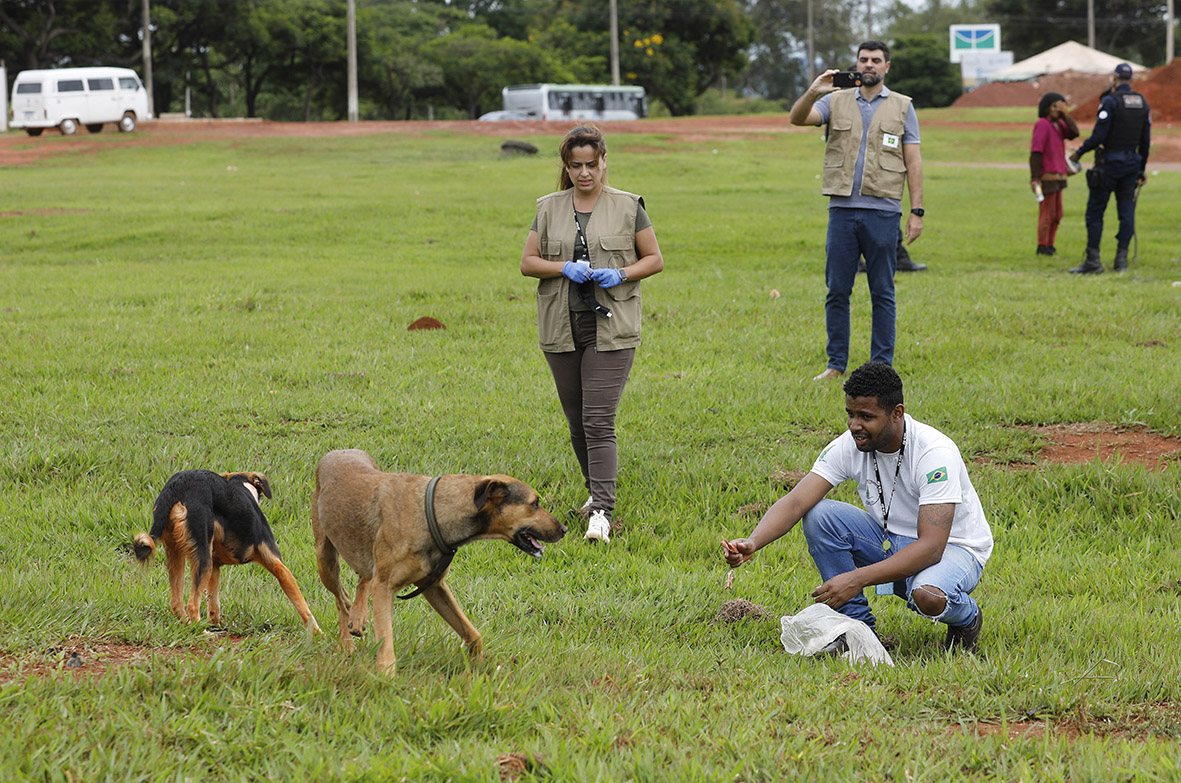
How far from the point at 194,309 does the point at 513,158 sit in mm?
21385

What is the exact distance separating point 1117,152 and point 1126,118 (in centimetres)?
41

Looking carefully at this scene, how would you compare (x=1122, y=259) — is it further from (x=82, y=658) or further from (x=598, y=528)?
(x=82, y=658)

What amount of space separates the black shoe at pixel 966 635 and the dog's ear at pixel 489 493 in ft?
6.59

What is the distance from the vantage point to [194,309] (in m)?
11.5

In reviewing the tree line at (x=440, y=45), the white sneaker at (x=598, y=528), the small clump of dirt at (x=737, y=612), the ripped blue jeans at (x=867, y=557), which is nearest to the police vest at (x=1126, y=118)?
the white sneaker at (x=598, y=528)

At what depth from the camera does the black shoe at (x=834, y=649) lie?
4367 millimetres

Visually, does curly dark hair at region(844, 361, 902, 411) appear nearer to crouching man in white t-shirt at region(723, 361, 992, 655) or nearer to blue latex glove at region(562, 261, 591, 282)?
crouching man in white t-shirt at region(723, 361, 992, 655)

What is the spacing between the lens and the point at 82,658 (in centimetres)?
378

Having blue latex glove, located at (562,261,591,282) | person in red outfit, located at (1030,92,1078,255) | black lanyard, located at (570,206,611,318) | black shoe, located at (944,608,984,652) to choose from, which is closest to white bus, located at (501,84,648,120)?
person in red outfit, located at (1030,92,1078,255)

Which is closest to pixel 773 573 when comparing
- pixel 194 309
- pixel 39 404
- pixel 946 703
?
pixel 946 703

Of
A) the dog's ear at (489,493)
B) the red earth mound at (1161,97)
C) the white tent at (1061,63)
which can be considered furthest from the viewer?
the white tent at (1061,63)

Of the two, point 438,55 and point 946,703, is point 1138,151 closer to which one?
point 946,703

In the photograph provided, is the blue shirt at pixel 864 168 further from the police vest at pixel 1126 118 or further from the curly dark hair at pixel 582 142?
the police vest at pixel 1126 118

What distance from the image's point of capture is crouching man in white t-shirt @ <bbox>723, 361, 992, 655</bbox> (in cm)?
438
